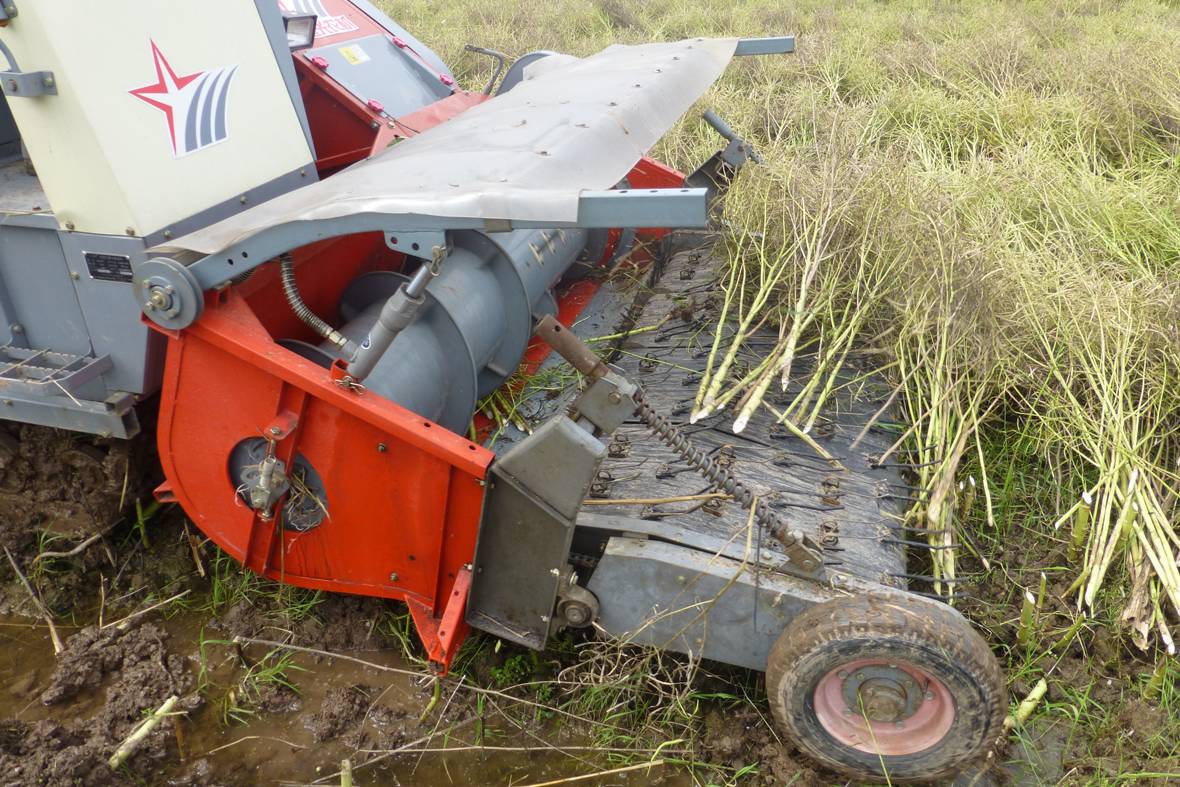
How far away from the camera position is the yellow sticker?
3.91 meters

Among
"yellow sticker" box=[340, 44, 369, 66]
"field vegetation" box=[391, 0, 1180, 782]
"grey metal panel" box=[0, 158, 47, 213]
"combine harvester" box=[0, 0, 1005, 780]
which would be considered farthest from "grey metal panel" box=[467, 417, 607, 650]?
"yellow sticker" box=[340, 44, 369, 66]

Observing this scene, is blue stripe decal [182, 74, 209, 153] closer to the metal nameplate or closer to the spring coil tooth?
the metal nameplate

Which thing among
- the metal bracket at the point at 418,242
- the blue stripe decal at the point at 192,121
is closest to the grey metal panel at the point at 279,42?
the blue stripe decal at the point at 192,121

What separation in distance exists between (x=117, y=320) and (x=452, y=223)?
1.12m

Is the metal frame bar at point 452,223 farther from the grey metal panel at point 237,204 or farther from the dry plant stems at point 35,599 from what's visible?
the dry plant stems at point 35,599

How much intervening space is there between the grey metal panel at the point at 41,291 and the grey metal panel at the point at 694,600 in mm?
1609

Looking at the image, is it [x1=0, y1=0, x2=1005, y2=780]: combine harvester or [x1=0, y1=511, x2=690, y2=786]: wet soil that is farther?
[x1=0, y1=511, x2=690, y2=786]: wet soil

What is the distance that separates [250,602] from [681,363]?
1.76 meters

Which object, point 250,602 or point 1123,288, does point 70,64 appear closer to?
point 250,602

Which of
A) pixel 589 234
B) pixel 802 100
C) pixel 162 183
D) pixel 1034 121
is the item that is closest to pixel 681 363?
pixel 589 234

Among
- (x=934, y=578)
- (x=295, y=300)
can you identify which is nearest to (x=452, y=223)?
(x=295, y=300)

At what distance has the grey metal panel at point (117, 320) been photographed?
235cm

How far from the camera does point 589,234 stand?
13.5ft

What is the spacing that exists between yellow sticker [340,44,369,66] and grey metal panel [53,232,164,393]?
6.14ft
